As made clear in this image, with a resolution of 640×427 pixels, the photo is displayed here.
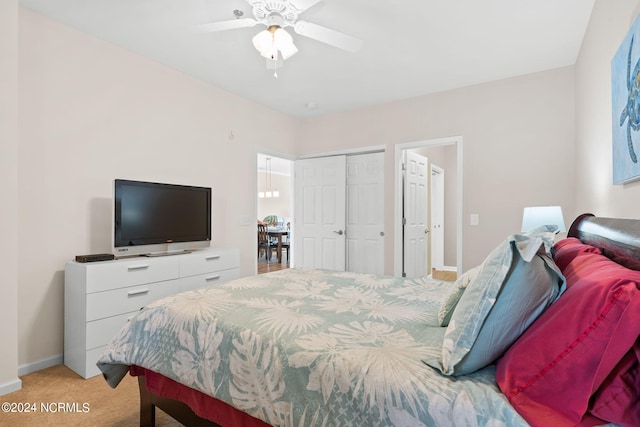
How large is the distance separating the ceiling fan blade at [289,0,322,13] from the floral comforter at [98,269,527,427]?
1.84 m

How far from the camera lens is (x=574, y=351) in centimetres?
79

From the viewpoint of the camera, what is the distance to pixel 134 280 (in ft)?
8.59

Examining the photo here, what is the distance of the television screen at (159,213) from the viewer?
8.98ft

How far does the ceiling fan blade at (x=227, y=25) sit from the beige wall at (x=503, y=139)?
2389mm

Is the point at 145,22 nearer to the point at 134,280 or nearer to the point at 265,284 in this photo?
the point at 134,280

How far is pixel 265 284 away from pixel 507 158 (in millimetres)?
2939

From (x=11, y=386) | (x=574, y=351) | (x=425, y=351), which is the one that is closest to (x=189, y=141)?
(x=11, y=386)

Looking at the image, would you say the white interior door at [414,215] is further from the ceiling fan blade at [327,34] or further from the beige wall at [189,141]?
the ceiling fan blade at [327,34]

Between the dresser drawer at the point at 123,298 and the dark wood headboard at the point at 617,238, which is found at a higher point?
the dark wood headboard at the point at 617,238

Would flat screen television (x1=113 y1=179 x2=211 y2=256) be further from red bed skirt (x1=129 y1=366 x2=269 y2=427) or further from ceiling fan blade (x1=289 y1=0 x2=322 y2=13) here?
ceiling fan blade (x1=289 y1=0 x2=322 y2=13)

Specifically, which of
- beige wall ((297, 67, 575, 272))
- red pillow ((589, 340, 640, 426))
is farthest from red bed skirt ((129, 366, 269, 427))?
beige wall ((297, 67, 575, 272))

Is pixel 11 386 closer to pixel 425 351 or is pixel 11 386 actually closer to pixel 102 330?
pixel 102 330

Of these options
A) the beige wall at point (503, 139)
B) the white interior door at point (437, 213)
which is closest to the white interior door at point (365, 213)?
the beige wall at point (503, 139)

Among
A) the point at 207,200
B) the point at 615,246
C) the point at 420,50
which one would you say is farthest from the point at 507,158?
the point at 207,200
